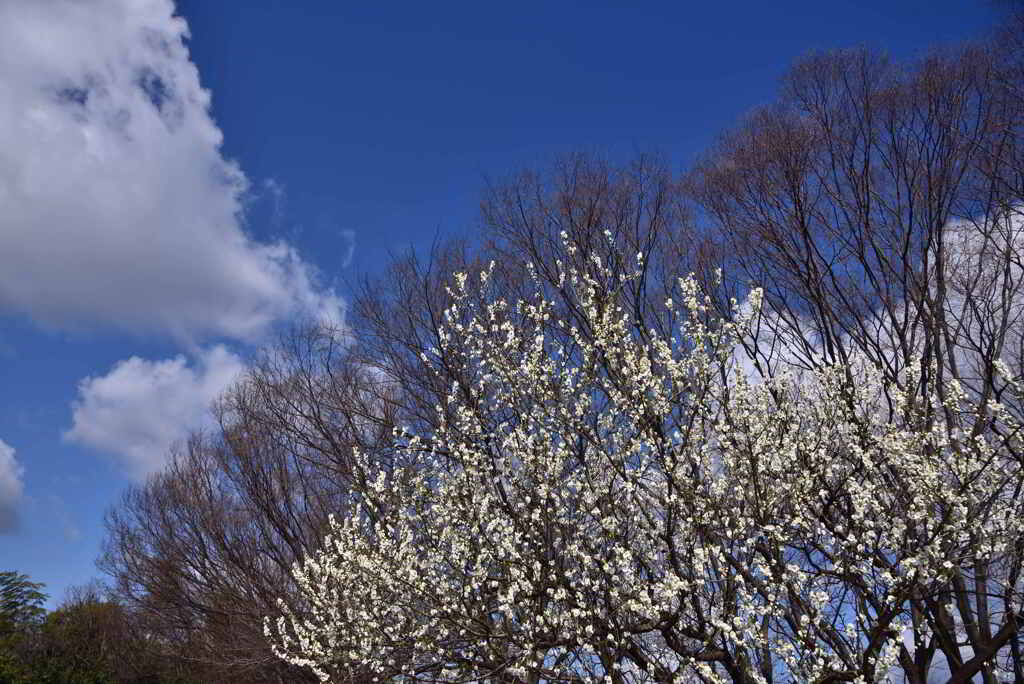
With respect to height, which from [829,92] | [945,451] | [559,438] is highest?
[829,92]

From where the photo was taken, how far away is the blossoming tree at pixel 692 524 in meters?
6.79

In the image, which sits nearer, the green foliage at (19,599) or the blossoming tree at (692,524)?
the blossoming tree at (692,524)

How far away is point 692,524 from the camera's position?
6906 millimetres

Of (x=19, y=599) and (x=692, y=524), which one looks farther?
(x=19, y=599)

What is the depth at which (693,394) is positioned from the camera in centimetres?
735

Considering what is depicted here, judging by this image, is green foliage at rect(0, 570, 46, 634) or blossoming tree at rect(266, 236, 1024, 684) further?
green foliage at rect(0, 570, 46, 634)

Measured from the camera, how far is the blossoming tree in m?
6.79

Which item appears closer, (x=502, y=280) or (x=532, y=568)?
(x=532, y=568)

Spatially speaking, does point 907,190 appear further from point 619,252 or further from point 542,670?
point 542,670

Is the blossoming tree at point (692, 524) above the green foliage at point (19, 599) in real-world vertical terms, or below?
below

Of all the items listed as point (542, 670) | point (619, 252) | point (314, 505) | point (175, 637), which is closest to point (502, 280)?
point (619, 252)

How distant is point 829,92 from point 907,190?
81.8 inches

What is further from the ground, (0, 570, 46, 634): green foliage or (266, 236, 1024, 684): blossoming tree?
(0, 570, 46, 634): green foliage

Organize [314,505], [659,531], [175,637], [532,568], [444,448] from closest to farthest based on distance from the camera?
[659,531], [532,568], [444,448], [314,505], [175,637]
